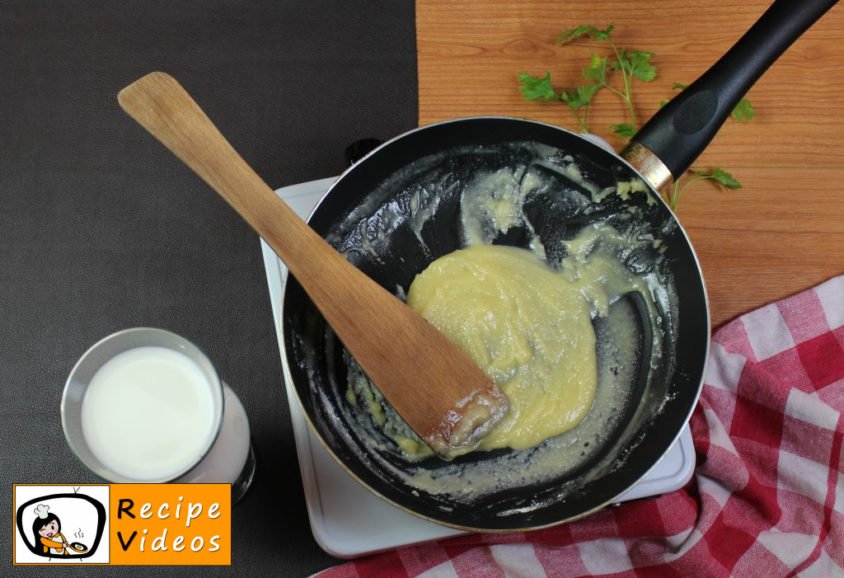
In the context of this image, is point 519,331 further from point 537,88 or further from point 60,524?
point 60,524

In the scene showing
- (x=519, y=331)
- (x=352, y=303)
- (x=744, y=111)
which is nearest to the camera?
(x=352, y=303)

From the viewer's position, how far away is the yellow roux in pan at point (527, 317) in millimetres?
860

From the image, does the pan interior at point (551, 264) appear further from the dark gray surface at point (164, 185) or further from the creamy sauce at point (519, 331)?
the dark gray surface at point (164, 185)

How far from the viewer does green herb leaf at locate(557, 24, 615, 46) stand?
1024mm

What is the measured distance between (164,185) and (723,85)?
2.58 ft

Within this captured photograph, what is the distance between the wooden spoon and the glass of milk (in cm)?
16

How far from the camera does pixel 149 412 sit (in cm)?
79

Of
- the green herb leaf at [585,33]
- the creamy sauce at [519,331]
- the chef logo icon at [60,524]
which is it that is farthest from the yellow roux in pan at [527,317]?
the chef logo icon at [60,524]

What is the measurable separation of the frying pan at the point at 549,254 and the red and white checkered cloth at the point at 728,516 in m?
0.13

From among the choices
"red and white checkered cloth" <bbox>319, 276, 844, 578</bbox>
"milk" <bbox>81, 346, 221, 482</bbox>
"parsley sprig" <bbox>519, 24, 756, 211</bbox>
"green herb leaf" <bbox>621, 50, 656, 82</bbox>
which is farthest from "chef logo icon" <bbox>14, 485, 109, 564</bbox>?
"green herb leaf" <bbox>621, 50, 656, 82</bbox>

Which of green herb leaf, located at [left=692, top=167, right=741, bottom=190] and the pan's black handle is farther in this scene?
green herb leaf, located at [left=692, top=167, right=741, bottom=190]

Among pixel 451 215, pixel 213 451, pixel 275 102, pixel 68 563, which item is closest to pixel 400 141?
pixel 451 215

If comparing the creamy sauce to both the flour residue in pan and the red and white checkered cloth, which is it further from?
the red and white checkered cloth

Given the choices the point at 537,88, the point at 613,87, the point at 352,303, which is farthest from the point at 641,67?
the point at 352,303
